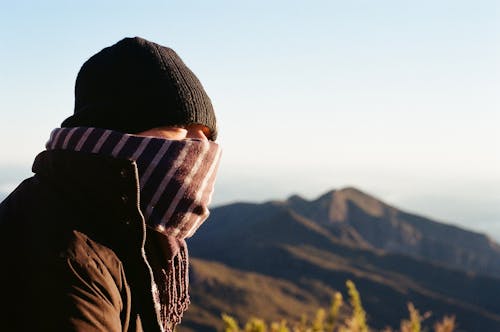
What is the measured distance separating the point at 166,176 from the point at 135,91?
308 mm

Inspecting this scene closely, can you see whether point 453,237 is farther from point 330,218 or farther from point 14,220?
point 14,220

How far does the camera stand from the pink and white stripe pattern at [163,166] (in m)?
2.07

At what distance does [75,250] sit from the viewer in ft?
Result: 5.71

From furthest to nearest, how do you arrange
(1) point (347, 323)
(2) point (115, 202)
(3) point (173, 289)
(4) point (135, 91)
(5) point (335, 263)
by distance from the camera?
(5) point (335, 263) → (1) point (347, 323) → (3) point (173, 289) → (4) point (135, 91) → (2) point (115, 202)

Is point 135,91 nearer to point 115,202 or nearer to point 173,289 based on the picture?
point 115,202

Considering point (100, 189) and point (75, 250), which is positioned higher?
point (100, 189)

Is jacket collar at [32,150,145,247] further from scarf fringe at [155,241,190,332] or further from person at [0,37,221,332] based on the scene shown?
scarf fringe at [155,241,190,332]

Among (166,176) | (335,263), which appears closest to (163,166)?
(166,176)

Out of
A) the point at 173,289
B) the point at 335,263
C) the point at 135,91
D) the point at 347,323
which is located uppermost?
the point at 135,91

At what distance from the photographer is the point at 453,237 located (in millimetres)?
148625

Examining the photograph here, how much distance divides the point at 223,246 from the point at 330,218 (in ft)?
112

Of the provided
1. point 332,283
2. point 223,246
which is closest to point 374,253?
point 332,283

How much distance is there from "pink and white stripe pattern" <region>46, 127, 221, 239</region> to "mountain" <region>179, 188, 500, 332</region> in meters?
78.9

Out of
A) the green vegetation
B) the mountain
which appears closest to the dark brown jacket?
the green vegetation
